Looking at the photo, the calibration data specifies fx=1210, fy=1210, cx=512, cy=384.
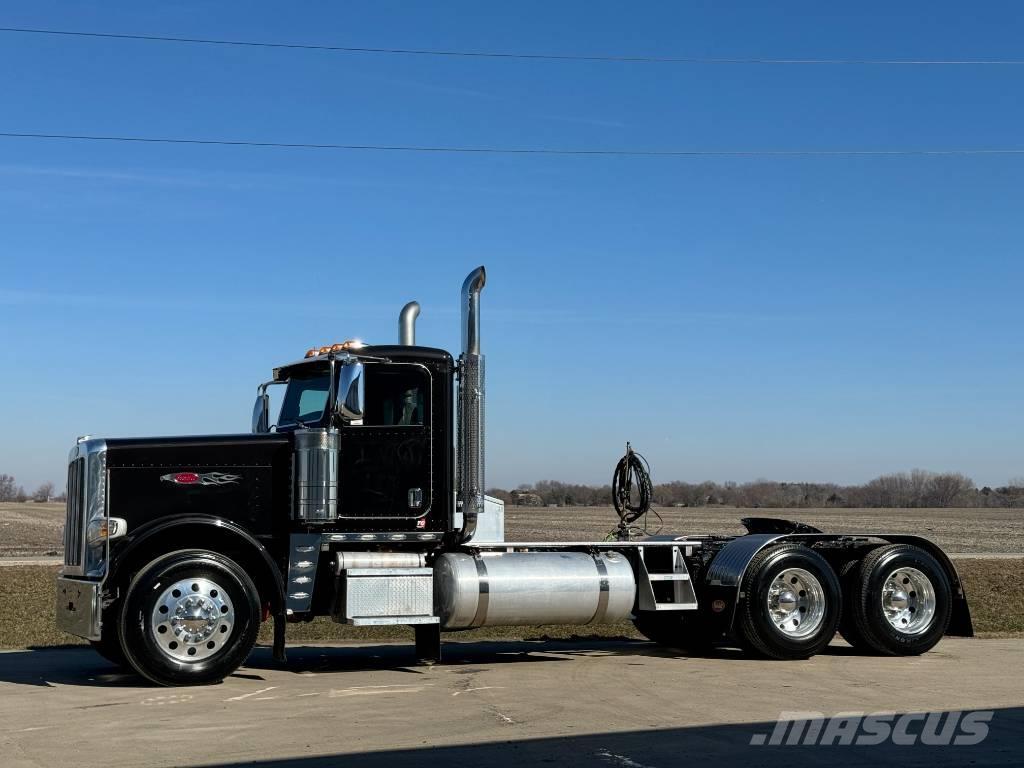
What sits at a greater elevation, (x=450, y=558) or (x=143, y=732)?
(x=450, y=558)

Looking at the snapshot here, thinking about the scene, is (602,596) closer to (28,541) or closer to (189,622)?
(189,622)

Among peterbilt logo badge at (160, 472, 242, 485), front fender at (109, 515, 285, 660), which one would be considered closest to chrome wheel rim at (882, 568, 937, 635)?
front fender at (109, 515, 285, 660)

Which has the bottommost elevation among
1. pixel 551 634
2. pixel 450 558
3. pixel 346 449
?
pixel 551 634

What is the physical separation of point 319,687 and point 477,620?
72.9 inches

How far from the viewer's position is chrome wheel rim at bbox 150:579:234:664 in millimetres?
10773

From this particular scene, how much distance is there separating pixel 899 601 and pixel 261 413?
7.37 meters

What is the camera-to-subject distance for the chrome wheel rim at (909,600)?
13445 mm

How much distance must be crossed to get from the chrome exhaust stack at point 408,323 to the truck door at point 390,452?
722 mm

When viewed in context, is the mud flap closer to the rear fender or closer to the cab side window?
the cab side window

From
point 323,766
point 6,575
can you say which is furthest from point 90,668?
point 6,575

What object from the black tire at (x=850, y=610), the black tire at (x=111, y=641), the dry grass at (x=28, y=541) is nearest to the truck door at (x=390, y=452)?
the black tire at (x=111, y=641)

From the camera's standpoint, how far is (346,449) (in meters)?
12.0

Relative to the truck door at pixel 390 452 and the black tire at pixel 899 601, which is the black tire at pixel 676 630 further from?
the truck door at pixel 390 452

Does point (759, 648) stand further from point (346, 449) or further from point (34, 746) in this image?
point (34, 746)
